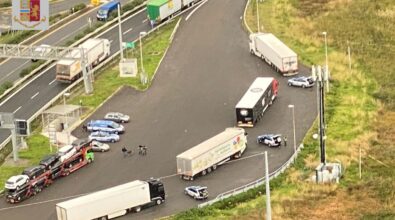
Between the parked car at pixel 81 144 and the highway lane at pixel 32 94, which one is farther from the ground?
the highway lane at pixel 32 94

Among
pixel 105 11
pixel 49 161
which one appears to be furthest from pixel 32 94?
pixel 105 11

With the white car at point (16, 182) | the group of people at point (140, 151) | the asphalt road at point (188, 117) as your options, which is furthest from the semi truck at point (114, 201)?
the group of people at point (140, 151)

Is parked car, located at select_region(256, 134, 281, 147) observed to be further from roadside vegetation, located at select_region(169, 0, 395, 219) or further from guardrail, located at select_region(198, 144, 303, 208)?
guardrail, located at select_region(198, 144, 303, 208)

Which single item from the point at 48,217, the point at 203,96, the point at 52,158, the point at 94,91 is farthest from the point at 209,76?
the point at 48,217

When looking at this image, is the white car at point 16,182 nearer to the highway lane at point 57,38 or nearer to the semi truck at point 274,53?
the highway lane at point 57,38

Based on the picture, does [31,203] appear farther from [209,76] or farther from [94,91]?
[209,76]

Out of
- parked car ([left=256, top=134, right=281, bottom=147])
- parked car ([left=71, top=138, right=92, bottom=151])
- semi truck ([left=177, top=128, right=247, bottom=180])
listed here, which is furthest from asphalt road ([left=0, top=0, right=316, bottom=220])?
parked car ([left=71, top=138, right=92, bottom=151])

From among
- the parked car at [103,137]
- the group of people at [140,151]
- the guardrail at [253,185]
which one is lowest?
the guardrail at [253,185]
